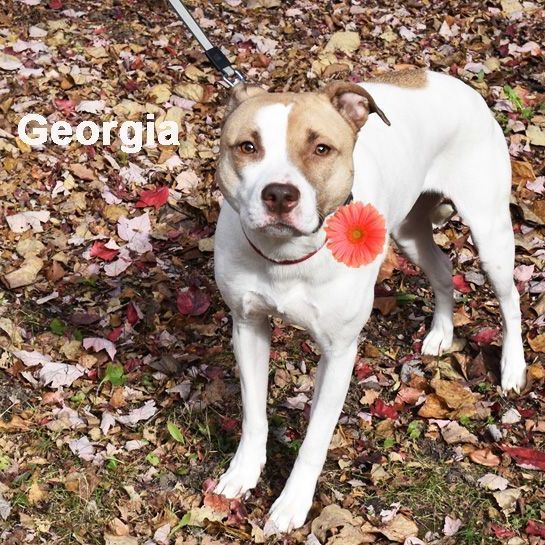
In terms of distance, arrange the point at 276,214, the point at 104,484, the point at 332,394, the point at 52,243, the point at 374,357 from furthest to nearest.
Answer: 1. the point at 52,243
2. the point at 374,357
3. the point at 104,484
4. the point at 332,394
5. the point at 276,214

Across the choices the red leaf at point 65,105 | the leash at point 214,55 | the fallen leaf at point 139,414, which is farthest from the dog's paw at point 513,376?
the red leaf at point 65,105

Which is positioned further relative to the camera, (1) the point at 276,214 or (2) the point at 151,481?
(2) the point at 151,481

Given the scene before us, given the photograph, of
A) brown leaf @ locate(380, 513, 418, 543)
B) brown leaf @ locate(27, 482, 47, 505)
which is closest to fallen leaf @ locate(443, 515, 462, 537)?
brown leaf @ locate(380, 513, 418, 543)

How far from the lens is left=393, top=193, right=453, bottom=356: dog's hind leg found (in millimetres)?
5371

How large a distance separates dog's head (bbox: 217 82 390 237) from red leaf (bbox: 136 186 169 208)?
2.76m

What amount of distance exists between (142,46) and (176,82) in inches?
22.3

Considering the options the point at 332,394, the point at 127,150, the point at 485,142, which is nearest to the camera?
the point at 332,394

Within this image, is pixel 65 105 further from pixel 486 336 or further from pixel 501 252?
pixel 501 252

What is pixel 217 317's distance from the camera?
5.58 m

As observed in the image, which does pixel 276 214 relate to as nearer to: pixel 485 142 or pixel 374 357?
pixel 485 142

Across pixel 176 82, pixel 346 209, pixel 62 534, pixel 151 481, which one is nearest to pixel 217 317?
pixel 151 481

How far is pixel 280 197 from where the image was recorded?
129 inches

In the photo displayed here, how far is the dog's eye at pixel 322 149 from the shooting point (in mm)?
3520

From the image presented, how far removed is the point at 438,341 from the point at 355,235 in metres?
2.22
